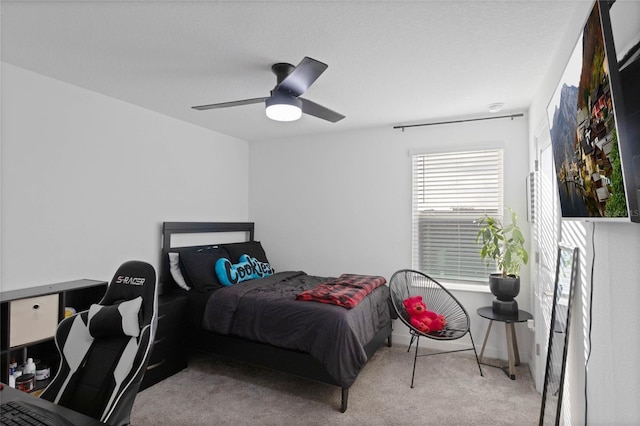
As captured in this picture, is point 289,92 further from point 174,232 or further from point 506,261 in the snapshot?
point 506,261

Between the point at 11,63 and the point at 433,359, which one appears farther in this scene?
the point at 433,359

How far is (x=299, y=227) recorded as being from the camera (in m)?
4.81

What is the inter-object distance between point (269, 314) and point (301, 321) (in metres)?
0.33

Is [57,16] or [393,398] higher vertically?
[57,16]

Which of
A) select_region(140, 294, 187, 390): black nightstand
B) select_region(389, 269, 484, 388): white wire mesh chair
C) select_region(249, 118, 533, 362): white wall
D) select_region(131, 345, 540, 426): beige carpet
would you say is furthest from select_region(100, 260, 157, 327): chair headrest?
select_region(249, 118, 533, 362): white wall

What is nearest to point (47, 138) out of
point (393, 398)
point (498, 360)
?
point (393, 398)

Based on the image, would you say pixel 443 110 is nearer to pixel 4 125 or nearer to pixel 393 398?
pixel 393 398

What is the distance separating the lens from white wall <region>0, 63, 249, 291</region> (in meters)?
2.64

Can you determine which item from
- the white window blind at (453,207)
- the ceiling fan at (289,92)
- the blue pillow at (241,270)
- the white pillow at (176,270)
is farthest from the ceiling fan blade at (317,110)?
the white pillow at (176,270)

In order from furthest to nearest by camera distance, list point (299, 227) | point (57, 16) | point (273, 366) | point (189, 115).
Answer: point (299, 227) → point (189, 115) → point (273, 366) → point (57, 16)

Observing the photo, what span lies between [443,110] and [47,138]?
3.60 metres

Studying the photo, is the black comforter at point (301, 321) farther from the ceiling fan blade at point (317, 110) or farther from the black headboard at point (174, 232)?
the ceiling fan blade at point (317, 110)

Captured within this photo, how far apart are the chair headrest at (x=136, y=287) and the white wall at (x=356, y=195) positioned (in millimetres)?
3001

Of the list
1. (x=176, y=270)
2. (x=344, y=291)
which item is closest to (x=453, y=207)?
(x=344, y=291)
